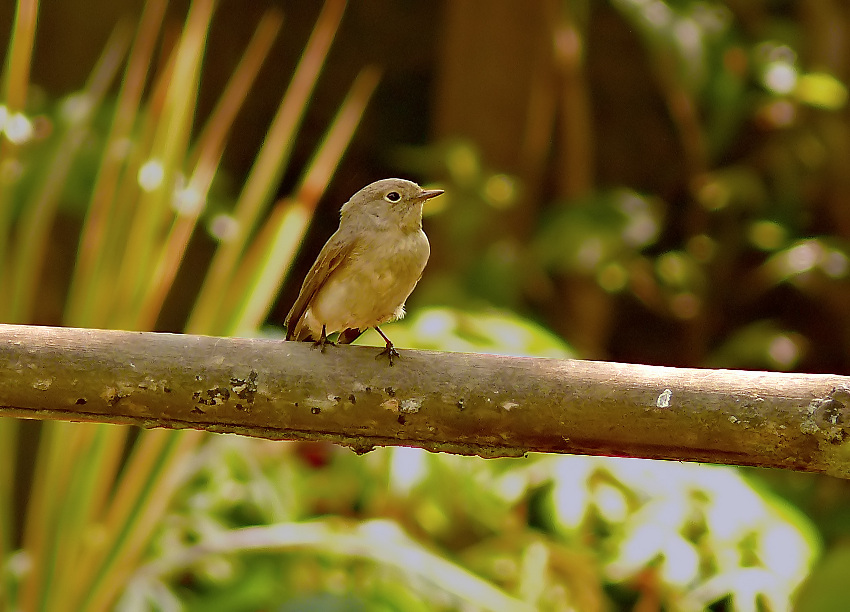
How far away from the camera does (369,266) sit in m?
2.04

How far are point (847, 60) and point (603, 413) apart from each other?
12.6 ft

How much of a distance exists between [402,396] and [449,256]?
2624mm

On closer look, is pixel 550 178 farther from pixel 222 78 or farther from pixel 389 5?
pixel 222 78

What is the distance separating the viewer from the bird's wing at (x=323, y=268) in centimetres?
211

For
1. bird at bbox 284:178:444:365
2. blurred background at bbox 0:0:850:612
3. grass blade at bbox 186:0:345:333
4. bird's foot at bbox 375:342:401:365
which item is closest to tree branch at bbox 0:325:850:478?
bird's foot at bbox 375:342:401:365

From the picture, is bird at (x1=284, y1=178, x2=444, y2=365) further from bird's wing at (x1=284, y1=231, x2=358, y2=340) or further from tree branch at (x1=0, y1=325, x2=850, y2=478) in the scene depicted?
tree branch at (x1=0, y1=325, x2=850, y2=478)

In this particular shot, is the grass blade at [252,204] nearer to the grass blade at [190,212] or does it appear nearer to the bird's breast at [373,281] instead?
the grass blade at [190,212]

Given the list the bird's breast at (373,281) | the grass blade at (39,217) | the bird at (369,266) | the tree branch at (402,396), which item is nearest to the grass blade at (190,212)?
the grass blade at (39,217)

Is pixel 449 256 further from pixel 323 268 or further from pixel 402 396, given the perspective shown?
pixel 402 396

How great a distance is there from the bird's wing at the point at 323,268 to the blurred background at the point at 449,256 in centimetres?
50

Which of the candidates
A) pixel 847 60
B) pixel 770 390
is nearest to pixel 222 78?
pixel 847 60

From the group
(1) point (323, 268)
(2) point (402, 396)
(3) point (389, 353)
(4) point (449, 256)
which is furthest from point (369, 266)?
(4) point (449, 256)

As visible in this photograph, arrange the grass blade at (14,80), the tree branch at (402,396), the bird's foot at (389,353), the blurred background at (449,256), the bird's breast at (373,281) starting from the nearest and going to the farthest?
the tree branch at (402,396)
the bird's foot at (389,353)
the bird's breast at (373,281)
the grass blade at (14,80)
the blurred background at (449,256)

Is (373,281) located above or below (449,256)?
below
